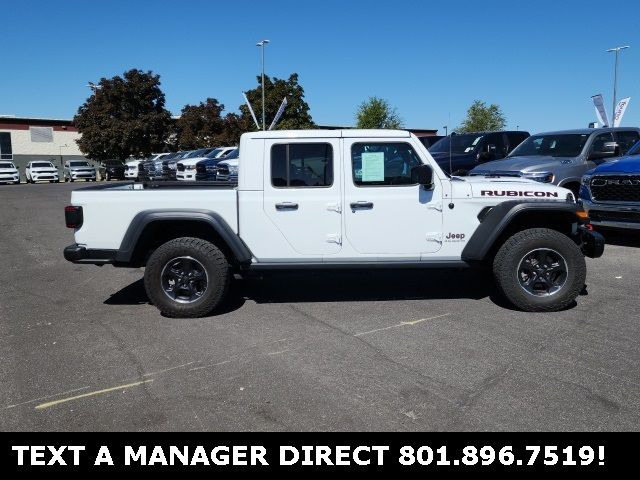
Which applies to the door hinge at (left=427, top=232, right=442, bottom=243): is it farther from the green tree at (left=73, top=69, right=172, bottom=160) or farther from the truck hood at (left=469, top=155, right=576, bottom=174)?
the green tree at (left=73, top=69, right=172, bottom=160)

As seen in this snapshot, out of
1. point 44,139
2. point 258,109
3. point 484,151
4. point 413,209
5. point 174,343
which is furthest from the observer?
point 44,139

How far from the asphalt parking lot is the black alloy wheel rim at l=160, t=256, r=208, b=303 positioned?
0.27 m

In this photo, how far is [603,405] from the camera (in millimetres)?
3645

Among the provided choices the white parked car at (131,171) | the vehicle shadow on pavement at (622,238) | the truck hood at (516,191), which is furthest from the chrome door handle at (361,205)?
the white parked car at (131,171)

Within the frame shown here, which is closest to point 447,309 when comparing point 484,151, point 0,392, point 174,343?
point 174,343

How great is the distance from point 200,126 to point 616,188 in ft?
140

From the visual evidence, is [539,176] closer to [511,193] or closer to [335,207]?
[511,193]

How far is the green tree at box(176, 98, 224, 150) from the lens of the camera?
47.2 meters

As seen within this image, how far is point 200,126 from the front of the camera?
48.1 metres

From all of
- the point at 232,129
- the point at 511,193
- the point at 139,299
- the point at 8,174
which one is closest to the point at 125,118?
the point at 232,129

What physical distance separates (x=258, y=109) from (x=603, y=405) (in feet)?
135

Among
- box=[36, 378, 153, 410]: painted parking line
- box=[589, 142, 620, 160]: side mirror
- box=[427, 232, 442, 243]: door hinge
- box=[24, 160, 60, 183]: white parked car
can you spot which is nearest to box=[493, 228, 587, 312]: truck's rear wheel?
box=[427, 232, 442, 243]: door hinge

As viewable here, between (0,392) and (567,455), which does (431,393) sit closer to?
(567,455)

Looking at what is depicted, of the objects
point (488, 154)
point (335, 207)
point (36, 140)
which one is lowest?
point (335, 207)
